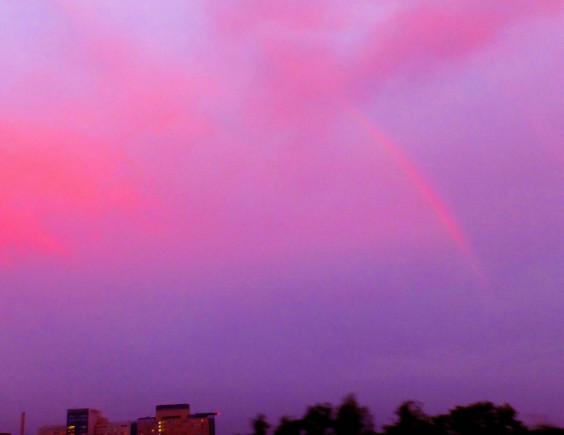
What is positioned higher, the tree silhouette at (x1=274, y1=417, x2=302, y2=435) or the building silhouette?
the building silhouette

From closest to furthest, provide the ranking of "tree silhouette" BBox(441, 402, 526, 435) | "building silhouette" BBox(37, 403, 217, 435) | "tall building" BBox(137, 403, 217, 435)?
"tree silhouette" BBox(441, 402, 526, 435) < "tall building" BBox(137, 403, 217, 435) < "building silhouette" BBox(37, 403, 217, 435)

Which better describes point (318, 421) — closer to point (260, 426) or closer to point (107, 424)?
point (260, 426)

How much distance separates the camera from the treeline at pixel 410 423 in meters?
15.7

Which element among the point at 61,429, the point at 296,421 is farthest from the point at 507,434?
the point at 61,429

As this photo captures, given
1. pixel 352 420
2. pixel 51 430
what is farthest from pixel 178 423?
pixel 352 420

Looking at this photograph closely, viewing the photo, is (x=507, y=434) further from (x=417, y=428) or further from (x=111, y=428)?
(x=111, y=428)

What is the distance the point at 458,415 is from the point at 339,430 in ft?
9.16

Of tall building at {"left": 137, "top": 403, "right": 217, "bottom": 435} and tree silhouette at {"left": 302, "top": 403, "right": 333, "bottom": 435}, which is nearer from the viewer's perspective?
tree silhouette at {"left": 302, "top": 403, "right": 333, "bottom": 435}

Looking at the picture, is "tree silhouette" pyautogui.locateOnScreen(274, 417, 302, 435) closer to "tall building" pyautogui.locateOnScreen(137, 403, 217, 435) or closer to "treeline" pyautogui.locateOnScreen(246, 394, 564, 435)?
"treeline" pyautogui.locateOnScreen(246, 394, 564, 435)

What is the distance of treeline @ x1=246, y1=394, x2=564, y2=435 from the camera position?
1570cm

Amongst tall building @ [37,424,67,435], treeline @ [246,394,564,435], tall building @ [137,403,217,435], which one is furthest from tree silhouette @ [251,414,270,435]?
tall building @ [37,424,67,435]

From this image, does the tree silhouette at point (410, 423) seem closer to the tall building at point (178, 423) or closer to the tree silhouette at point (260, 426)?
the tree silhouette at point (260, 426)

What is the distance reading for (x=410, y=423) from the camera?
52.9ft

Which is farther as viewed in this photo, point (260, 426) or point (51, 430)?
point (51, 430)
